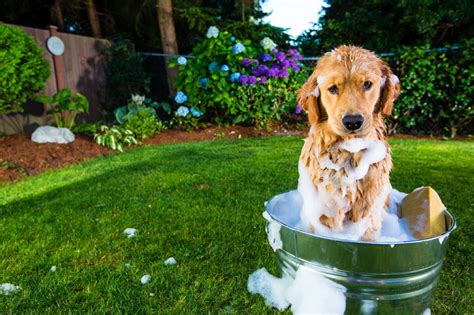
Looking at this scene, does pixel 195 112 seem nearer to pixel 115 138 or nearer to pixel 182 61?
pixel 182 61

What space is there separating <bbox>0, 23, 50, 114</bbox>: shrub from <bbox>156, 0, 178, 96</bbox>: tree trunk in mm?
3220

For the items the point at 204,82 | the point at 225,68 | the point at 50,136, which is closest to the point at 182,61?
the point at 204,82

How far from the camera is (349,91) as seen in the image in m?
1.40

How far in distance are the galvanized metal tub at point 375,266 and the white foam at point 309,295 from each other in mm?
28

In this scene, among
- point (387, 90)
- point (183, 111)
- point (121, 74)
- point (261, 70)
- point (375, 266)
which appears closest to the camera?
point (375, 266)

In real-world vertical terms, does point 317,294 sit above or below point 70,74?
below

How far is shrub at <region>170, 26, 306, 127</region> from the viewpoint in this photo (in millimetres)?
7055

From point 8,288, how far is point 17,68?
459 cm

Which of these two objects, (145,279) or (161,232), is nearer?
(145,279)

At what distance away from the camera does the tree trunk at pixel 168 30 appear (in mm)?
8438

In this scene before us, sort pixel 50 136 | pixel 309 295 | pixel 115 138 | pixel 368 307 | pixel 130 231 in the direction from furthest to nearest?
pixel 115 138, pixel 50 136, pixel 130 231, pixel 309 295, pixel 368 307

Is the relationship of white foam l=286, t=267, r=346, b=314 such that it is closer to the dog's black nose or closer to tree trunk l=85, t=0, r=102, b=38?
the dog's black nose

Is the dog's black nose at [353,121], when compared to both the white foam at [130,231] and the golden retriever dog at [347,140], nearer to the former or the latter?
the golden retriever dog at [347,140]

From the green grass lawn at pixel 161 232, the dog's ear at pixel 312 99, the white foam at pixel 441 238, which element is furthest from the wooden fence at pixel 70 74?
the white foam at pixel 441 238
